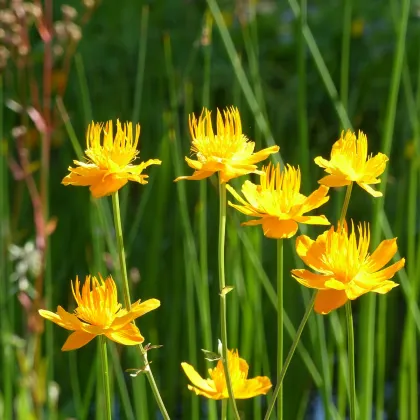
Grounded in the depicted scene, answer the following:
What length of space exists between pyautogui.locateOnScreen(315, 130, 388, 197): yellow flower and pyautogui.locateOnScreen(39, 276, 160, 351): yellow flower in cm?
17

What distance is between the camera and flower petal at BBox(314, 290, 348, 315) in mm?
631

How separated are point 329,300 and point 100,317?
0.52 feet

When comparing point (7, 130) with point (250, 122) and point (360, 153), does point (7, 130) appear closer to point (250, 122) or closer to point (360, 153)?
point (250, 122)

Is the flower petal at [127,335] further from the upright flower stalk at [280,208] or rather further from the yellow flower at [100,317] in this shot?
the upright flower stalk at [280,208]

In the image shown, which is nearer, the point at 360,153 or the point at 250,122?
the point at 360,153

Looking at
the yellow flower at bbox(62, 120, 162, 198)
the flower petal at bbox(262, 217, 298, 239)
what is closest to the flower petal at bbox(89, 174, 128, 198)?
the yellow flower at bbox(62, 120, 162, 198)

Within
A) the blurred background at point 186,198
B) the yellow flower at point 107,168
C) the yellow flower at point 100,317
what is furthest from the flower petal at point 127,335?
the blurred background at point 186,198

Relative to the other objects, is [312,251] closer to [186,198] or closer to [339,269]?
[339,269]

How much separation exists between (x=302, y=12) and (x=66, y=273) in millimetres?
1254

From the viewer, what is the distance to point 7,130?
8.68 ft

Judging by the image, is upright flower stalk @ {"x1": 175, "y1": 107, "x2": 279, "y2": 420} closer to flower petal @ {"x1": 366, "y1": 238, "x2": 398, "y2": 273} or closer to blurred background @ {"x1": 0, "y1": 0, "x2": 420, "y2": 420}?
flower petal @ {"x1": 366, "y1": 238, "x2": 398, "y2": 273}

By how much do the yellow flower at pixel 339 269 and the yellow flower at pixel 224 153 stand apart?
0.07 m

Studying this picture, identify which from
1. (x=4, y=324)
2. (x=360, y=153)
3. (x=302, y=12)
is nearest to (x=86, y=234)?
(x=4, y=324)

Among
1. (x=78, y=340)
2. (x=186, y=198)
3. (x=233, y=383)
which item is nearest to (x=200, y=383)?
(x=233, y=383)
